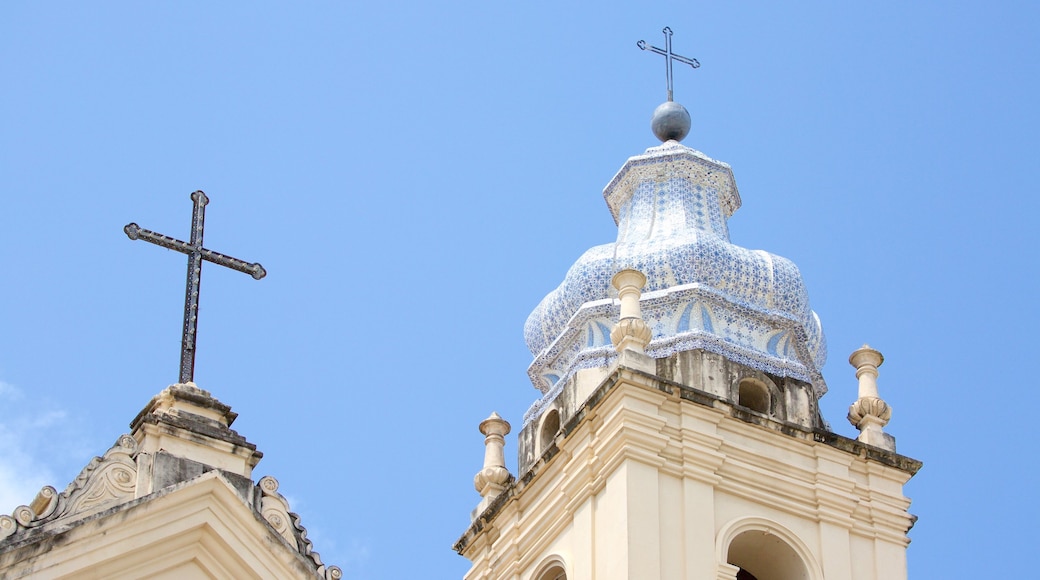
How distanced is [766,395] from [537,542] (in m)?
2.18

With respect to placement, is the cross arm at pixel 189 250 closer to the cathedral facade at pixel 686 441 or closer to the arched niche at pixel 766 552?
the cathedral facade at pixel 686 441

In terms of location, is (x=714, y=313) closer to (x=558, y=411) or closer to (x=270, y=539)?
(x=558, y=411)

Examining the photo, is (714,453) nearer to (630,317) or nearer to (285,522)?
(630,317)

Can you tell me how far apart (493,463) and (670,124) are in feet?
13.4

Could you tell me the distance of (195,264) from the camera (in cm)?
1330

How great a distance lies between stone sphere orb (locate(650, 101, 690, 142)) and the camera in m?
21.0

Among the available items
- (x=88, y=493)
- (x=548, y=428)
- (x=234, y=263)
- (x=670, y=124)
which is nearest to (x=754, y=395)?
(x=548, y=428)

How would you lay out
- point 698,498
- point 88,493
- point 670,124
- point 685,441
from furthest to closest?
point 670,124
point 685,441
point 698,498
point 88,493

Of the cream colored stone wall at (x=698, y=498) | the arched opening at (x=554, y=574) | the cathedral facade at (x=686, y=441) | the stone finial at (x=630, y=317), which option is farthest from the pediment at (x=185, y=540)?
the stone finial at (x=630, y=317)

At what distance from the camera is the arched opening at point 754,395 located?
59.3ft

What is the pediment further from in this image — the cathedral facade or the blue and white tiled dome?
the blue and white tiled dome

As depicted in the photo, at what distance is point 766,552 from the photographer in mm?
17203

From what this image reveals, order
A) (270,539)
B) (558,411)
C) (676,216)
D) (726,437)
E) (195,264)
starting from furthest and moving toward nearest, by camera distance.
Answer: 1. (676,216)
2. (558,411)
3. (726,437)
4. (195,264)
5. (270,539)

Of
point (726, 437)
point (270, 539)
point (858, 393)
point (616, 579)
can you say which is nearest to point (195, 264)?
point (270, 539)
